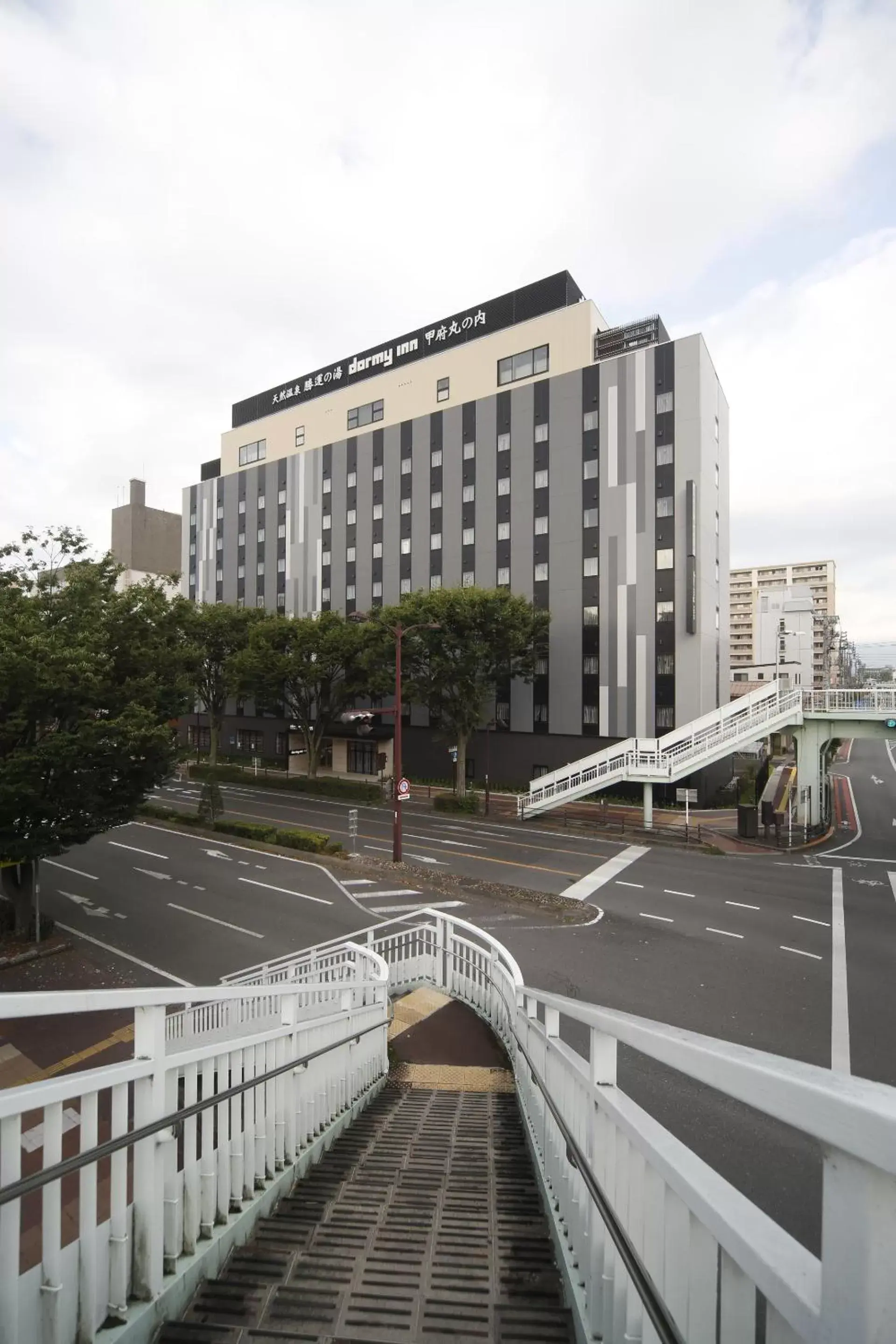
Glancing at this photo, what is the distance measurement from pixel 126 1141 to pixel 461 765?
31.5 m

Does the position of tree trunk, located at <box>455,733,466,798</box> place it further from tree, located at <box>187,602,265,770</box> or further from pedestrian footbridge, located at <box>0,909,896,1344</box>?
pedestrian footbridge, located at <box>0,909,896,1344</box>

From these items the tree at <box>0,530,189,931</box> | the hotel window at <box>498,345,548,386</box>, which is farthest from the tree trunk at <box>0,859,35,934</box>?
the hotel window at <box>498,345,548,386</box>

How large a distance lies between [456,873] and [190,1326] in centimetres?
1878

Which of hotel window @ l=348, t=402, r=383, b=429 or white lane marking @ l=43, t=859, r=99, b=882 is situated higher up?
hotel window @ l=348, t=402, r=383, b=429

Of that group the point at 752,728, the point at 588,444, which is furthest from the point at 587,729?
the point at 588,444

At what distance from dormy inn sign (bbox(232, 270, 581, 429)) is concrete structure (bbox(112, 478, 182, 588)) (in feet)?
92.9

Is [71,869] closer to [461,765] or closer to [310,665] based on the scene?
[461,765]

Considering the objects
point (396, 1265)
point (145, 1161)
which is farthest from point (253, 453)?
point (396, 1265)

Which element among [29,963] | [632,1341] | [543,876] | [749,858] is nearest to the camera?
[632,1341]

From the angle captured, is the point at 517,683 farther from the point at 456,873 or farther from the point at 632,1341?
the point at 632,1341

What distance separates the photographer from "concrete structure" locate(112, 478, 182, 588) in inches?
3142

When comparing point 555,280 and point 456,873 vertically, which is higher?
point 555,280

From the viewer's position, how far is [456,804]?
32406 mm

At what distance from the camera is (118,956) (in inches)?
567
